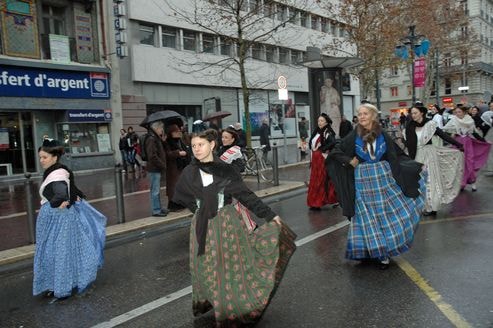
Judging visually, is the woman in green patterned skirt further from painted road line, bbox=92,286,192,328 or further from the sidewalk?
the sidewalk

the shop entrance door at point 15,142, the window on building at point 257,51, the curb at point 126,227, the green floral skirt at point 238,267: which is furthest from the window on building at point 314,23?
the green floral skirt at point 238,267

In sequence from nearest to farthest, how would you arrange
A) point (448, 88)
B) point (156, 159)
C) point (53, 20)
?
point (156, 159) < point (53, 20) < point (448, 88)

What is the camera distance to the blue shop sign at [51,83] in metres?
17.2

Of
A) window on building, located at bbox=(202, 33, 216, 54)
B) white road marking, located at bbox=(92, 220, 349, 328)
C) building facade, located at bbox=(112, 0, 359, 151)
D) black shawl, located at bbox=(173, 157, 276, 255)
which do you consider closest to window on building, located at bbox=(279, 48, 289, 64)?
building facade, located at bbox=(112, 0, 359, 151)

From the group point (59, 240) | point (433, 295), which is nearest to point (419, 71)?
point (433, 295)

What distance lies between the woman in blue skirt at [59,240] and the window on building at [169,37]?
19931mm

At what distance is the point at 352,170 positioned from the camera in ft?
17.2

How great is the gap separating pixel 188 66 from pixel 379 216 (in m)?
20.8

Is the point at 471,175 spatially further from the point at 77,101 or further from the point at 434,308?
the point at 77,101

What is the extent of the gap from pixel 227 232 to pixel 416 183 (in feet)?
8.20

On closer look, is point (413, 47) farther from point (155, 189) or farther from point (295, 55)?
Answer: point (155, 189)

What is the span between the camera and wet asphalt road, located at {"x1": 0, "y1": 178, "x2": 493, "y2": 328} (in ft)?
12.9

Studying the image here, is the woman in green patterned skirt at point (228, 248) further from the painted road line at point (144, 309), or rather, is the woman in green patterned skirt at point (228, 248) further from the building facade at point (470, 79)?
the building facade at point (470, 79)

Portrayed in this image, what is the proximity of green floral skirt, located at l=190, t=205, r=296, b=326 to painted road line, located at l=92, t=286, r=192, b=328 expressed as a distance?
97 cm
